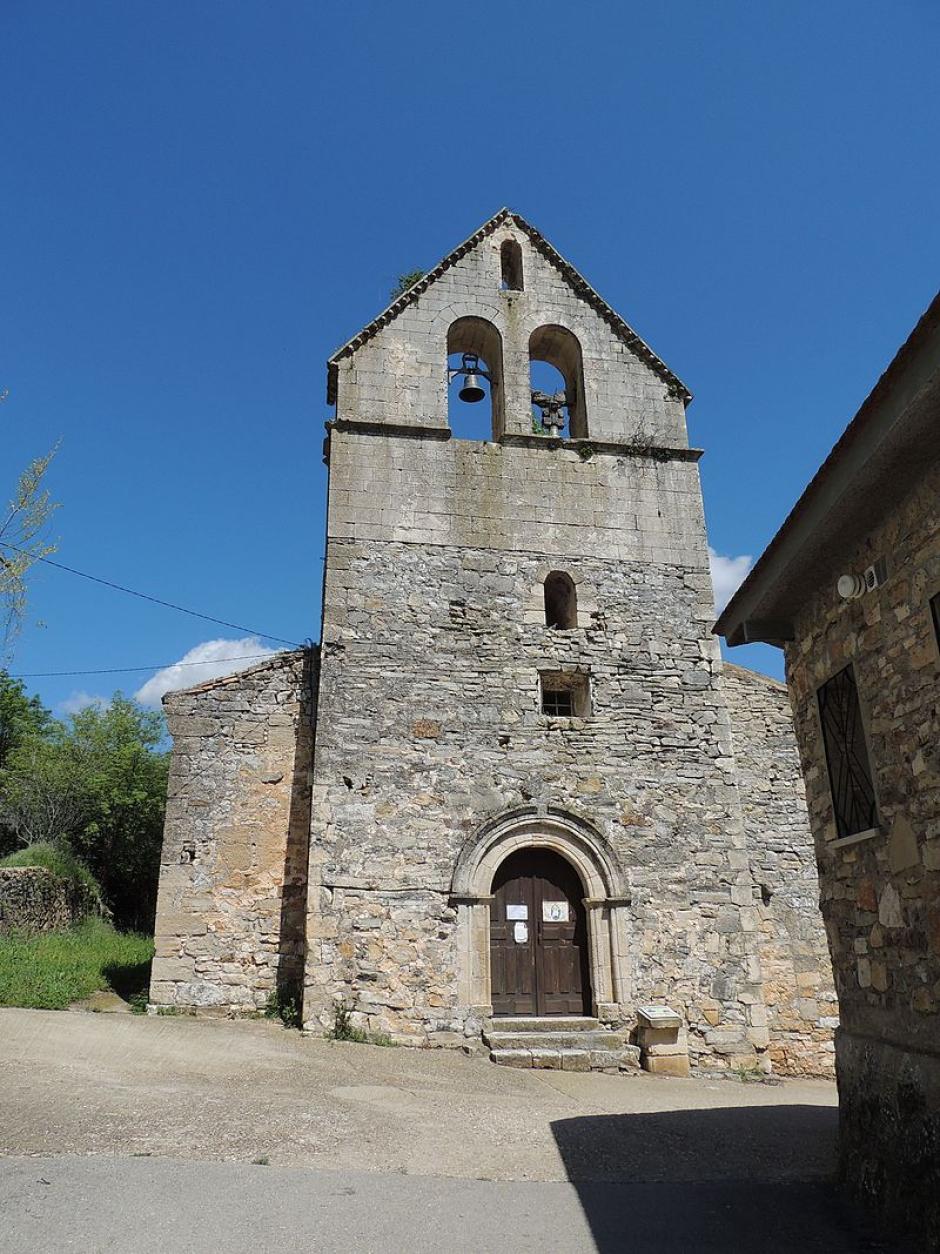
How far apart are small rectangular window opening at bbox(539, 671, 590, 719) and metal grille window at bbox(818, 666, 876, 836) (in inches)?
243

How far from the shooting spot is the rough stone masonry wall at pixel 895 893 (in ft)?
14.7

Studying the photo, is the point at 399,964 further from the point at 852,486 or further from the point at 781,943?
the point at 852,486

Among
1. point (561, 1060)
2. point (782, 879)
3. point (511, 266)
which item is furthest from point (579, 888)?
point (511, 266)

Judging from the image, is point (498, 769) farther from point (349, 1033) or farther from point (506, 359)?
point (506, 359)

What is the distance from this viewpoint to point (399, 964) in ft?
34.4

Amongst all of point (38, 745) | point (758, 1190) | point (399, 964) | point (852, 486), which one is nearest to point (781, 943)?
point (399, 964)

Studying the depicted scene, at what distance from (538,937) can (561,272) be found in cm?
1048

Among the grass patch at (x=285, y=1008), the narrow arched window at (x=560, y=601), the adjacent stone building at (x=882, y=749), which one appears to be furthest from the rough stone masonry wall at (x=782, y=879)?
the adjacent stone building at (x=882, y=749)

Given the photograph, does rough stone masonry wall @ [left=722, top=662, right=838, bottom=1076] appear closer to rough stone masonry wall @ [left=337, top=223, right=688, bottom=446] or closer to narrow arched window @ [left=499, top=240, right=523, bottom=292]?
rough stone masonry wall @ [left=337, top=223, right=688, bottom=446]

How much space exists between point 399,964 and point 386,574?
16.8 ft

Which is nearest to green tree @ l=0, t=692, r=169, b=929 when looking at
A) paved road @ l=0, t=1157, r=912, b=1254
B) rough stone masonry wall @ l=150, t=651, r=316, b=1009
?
rough stone masonry wall @ l=150, t=651, r=316, b=1009

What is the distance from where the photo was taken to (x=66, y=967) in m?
12.4

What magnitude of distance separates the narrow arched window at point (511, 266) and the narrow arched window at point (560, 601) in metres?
5.07

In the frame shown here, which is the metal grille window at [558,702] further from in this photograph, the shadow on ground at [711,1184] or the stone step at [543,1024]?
the shadow on ground at [711,1184]
